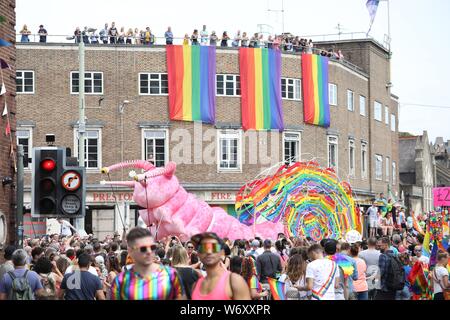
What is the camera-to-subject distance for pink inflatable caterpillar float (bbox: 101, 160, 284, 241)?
28.5m

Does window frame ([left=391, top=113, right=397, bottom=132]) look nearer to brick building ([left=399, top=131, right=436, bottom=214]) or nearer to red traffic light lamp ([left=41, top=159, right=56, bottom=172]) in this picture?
brick building ([left=399, top=131, right=436, bottom=214])

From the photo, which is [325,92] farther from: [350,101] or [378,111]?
[378,111]

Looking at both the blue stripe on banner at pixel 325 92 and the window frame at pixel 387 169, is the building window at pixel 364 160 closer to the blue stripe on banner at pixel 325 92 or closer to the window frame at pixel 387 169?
the window frame at pixel 387 169

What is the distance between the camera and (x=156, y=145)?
43844 millimetres

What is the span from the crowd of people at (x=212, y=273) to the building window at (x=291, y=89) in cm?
2701

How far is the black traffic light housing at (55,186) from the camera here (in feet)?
39.2

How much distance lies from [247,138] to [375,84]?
497 inches

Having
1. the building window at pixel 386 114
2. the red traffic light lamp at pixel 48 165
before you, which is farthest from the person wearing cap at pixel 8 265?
the building window at pixel 386 114

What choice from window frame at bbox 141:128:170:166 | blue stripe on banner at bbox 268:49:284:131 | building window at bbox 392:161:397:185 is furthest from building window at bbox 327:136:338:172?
building window at bbox 392:161:397:185

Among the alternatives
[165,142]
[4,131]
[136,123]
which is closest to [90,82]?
[136,123]

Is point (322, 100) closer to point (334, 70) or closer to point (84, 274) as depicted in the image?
point (334, 70)

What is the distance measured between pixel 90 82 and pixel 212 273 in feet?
118

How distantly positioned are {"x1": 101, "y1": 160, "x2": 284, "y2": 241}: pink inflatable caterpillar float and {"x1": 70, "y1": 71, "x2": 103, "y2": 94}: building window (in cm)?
1412
